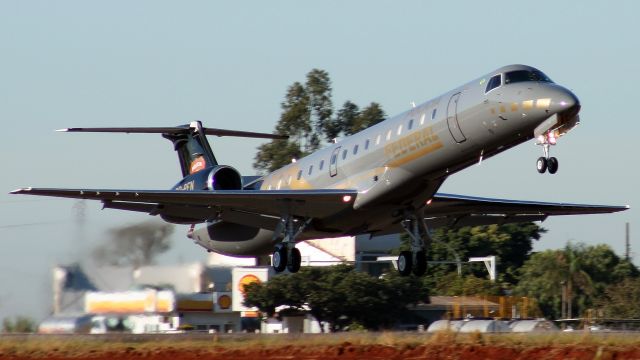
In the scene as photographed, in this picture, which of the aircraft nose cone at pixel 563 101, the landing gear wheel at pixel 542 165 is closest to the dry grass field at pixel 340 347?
the landing gear wheel at pixel 542 165

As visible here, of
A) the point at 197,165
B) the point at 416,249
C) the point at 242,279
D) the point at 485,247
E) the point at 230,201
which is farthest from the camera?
the point at 485,247

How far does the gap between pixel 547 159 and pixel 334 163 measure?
22.5 feet

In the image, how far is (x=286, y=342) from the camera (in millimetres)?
22531

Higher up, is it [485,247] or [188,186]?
[188,186]

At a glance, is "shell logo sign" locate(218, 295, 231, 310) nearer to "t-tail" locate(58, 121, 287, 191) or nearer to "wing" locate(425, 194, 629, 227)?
A: "t-tail" locate(58, 121, 287, 191)

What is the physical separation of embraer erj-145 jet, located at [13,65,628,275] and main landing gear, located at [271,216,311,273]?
30 mm

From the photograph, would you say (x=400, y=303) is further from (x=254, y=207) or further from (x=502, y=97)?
(x=502, y=97)

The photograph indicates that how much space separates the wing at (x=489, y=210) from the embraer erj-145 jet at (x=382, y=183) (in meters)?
0.04

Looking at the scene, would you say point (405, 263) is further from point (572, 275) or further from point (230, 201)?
point (572, 275)

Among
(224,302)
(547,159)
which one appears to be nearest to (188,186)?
(224,302)

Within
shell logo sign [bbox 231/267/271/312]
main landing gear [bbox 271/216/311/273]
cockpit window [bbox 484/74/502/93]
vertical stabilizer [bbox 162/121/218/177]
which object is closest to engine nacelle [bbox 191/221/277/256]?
main landing gear [bbox 271/216/311/273]

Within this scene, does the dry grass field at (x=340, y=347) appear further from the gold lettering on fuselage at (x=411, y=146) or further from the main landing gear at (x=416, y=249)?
the main landing gear at (x=416, y=249)

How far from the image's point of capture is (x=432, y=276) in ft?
220

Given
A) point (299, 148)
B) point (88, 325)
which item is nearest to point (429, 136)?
point (88, 325)
